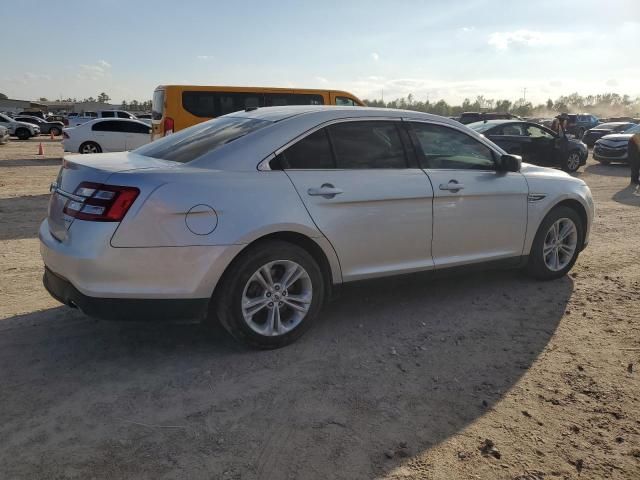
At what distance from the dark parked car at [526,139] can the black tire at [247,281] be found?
1140cm

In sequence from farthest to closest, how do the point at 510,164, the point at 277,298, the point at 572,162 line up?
1. the point at 572,162
2. the point at 510,164
3. the point at 277,298

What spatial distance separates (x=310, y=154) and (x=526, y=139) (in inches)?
501

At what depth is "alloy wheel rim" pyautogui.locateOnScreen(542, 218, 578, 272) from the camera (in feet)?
17.6

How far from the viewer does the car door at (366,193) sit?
12.6ft

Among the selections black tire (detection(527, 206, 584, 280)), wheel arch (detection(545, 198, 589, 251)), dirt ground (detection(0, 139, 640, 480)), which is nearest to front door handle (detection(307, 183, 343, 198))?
dirt ground (detection(0, 139, 640, 480))

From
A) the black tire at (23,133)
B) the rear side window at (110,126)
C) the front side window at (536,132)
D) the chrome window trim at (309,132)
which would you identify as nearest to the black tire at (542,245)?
the chrome window trim at (309,132)

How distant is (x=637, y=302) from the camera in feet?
16.3

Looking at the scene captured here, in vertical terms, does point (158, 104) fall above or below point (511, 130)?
above

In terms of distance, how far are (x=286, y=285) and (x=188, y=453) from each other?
4.59 ft

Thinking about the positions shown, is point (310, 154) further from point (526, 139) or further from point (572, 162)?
point (572, 162)

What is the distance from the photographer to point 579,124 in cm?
3753

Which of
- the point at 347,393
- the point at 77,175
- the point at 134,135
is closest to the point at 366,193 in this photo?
the point at 347,393

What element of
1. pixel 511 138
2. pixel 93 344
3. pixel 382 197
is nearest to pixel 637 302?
pixel 382 197

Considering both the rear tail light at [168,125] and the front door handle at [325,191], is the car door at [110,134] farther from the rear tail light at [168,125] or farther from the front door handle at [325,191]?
the front door handle at [325,191]
